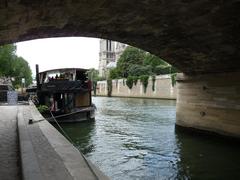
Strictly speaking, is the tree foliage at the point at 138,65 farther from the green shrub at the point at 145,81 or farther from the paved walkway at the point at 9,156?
the paved walkway at the point at 9,156

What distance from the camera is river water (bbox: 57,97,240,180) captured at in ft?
32.2

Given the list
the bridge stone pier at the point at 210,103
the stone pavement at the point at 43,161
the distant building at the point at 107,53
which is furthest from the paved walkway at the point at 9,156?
the distant building at the point at 107,53

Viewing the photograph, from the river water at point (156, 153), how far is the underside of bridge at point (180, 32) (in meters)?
1.38

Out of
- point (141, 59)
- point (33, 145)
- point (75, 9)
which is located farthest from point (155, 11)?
point (141, 59)

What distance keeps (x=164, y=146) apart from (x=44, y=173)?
8.32m

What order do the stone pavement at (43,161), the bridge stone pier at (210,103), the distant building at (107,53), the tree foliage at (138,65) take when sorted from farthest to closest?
the distant building at (107,53), the tree foliage at (138,65), the bridge stone pier at (210,103), the stone pavement at (43,161)

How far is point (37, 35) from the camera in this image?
12258 mm

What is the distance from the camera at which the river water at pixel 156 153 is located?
9812mm

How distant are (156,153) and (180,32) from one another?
4178mm

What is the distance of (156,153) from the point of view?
12.4 metres

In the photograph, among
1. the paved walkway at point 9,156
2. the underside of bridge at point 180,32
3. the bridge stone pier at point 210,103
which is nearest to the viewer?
the paved walkway at point 9,156

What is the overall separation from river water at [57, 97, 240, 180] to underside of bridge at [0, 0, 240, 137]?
138cm

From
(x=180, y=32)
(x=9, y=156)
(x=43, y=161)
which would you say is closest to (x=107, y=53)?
(x=180, y=32)

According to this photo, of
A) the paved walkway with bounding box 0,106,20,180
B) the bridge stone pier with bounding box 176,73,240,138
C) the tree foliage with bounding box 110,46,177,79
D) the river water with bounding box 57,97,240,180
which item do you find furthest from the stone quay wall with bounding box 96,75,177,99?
the paved walkway with bounding box 0,106,20,180
